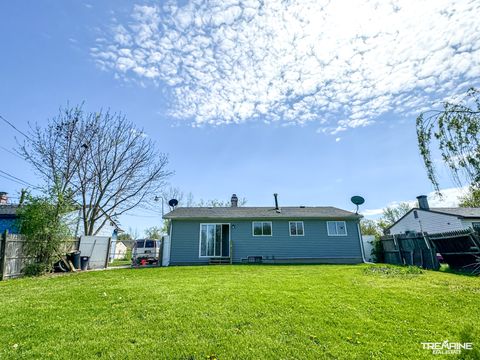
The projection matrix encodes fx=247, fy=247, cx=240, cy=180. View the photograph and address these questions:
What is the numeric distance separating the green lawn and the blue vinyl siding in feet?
27.3

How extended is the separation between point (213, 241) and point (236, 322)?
11.1m

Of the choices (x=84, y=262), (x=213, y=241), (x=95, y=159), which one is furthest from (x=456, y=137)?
(x=95, y=159)

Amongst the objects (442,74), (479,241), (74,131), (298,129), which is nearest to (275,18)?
(442,74)

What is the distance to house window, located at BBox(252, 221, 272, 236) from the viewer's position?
15.1 metres

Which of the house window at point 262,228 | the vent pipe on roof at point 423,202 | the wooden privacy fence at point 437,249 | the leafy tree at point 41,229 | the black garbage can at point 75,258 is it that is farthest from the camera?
the vent pipe on roof at point 423,202

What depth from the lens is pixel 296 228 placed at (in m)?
15.3

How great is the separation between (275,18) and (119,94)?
740 cm

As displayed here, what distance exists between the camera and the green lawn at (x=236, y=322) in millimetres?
3150

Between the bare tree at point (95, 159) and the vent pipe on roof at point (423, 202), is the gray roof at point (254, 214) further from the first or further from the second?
the vent pipe on roof at point (423, 202)

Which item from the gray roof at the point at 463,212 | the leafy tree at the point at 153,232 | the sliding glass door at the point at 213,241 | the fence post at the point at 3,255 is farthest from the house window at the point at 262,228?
the leafy tree at the point at 153,232

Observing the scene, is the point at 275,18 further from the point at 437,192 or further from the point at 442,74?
the point at 437,192

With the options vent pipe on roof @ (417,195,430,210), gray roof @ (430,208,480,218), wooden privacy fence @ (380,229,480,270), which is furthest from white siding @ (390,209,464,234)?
wooden privacy fence @ (380,229,480,270)

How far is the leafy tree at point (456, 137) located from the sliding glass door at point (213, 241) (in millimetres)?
11854

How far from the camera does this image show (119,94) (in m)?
10.8
